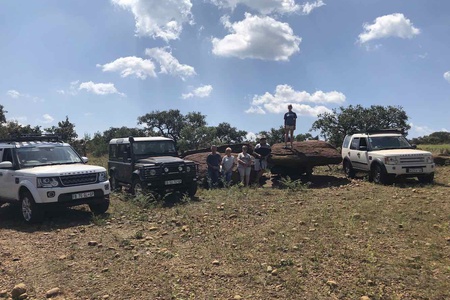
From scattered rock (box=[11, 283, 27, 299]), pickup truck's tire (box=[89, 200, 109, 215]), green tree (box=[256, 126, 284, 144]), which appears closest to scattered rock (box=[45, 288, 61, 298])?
scattered rock (box=[11, 283, 27, 299])

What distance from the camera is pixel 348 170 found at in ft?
47.8

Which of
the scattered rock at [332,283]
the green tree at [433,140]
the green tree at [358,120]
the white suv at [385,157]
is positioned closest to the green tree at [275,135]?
the green tree at [358,120]

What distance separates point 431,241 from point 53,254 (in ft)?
20.3

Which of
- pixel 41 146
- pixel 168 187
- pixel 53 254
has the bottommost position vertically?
pixel 53 254

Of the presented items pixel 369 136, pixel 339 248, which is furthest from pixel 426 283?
pixel 369 136

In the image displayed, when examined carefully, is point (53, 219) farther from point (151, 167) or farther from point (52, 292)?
point (52, 292)

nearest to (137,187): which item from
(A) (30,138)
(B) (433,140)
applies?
(A) (30,138)

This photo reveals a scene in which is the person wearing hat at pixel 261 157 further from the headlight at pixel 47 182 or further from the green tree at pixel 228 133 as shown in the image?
the green tree at pixel 228 133

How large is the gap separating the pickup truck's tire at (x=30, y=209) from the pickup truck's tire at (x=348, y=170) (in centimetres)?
1106

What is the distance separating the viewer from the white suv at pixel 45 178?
26.0 feet

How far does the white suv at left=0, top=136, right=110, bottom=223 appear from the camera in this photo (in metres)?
7.91

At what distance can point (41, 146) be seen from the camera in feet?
30.4

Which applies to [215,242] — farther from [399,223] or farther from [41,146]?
[41,146]

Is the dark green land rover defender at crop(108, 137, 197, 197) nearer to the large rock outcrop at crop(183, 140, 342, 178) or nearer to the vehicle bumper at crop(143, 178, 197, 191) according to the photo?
the vehicle bumper at crop(143, 178, 197, 191)
